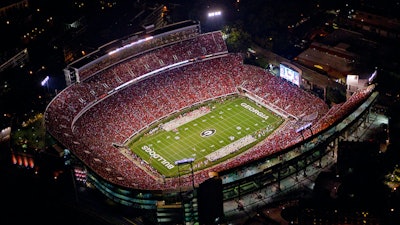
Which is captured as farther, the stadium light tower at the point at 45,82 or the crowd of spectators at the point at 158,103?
the stadium light tower at the point at 45,82

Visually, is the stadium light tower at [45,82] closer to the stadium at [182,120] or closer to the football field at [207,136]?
the stadium at [182,120]

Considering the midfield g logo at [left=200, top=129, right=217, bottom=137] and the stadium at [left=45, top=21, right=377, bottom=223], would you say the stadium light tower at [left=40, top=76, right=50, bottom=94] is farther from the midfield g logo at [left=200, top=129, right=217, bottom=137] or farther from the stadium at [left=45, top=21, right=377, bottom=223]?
the midfield g logo at [left=200, top=129, right=217, bottom=137]

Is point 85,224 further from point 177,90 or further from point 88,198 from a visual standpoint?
point 177,90

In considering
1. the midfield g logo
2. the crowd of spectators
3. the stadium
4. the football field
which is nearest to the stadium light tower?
the stadium

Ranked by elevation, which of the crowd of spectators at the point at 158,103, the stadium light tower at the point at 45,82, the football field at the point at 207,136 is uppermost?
the stadium light tower at the point at 45,82

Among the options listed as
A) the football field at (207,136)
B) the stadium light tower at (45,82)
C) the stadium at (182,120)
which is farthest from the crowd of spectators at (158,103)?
the stadium light tower at (45,82)

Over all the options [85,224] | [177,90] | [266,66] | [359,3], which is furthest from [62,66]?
[359,3]

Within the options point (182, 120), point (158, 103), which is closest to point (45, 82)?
point (158, 103)
